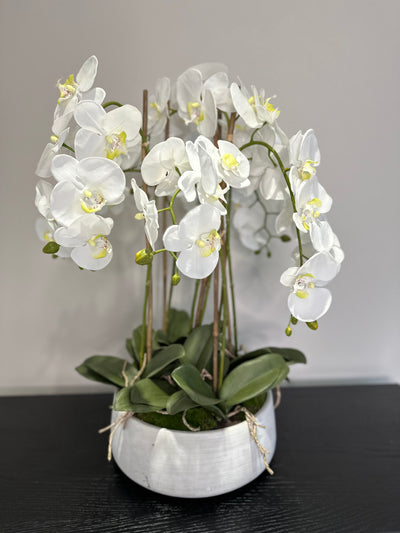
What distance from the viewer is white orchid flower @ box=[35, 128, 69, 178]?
586 millimetres

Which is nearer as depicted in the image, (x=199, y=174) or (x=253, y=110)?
(x=199, y=174)

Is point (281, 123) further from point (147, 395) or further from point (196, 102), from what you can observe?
point (147, 395)

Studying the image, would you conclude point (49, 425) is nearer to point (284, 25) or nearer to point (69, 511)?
point (69, 511)

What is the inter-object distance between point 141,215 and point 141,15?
554 millimetres

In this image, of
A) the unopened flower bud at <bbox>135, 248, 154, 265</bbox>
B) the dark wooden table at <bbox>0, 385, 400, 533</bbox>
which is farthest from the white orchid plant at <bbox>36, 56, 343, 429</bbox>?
the dark wooden table at <bbox>0, 385, 400, 533</bbox>

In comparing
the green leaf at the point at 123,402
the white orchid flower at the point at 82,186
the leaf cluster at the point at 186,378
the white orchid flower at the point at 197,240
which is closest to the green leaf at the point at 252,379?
the leaf cluster at the point at 186,378

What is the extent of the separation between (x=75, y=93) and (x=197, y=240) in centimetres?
27

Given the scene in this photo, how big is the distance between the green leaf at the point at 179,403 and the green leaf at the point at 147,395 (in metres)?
0.03

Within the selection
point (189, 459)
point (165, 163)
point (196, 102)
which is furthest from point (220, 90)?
point (189, 459)

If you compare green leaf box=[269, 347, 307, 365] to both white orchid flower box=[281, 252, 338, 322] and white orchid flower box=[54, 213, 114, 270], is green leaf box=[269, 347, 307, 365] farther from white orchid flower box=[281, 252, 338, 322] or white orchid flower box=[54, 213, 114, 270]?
white orchid flower box=[54, 213, 114, 270]

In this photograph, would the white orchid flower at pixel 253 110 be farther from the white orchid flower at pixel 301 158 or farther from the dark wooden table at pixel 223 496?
the dark wooden table at pixel 223 496

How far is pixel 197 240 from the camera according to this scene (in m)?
0.54

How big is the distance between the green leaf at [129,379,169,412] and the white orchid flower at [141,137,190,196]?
1.01 feet

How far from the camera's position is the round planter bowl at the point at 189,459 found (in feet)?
2.18
